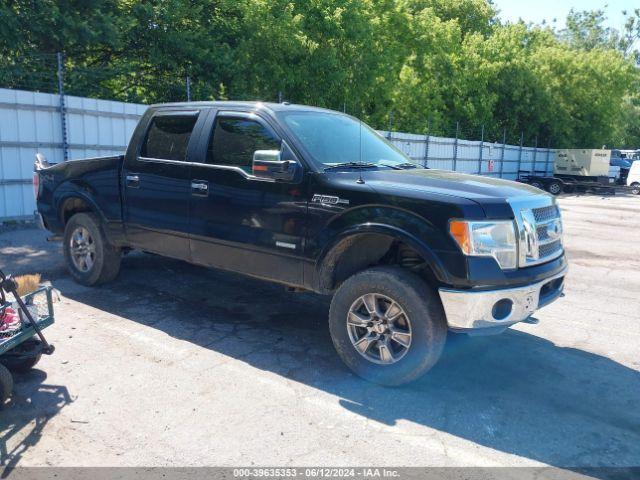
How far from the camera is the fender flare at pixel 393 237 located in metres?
3.87

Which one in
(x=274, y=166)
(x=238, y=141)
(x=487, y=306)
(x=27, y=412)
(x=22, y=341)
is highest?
(x=238, y=141)

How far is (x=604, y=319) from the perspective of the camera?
599cm

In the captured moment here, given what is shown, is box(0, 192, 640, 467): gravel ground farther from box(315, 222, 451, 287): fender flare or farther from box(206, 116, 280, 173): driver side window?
box(206, 116, 280, 173): driver side window

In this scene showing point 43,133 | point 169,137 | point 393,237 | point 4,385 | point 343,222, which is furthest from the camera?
point 43,133

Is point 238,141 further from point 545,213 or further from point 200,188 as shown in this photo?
point 545,213

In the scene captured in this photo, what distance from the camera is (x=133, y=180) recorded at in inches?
225

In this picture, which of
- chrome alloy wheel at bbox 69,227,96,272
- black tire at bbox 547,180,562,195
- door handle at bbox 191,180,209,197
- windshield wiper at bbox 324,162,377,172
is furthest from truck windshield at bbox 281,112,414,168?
black tire at bbox 547,180,562,195

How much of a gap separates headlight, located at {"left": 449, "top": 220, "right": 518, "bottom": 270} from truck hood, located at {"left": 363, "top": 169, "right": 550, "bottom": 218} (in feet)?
0.32

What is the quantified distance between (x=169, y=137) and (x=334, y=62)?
44.1ft

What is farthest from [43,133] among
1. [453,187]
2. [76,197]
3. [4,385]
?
[453,187]

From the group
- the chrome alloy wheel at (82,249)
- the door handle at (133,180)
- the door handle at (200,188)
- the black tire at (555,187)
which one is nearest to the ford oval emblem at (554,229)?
the door handle at (200,188)

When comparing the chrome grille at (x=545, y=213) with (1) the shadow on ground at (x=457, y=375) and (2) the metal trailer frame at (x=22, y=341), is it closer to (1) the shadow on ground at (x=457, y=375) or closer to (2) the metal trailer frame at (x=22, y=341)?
(1) the shadow on ground at (x=457, y=375)

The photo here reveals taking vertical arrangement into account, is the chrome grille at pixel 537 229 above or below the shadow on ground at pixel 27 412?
above

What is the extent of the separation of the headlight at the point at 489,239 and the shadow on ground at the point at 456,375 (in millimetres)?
1001
